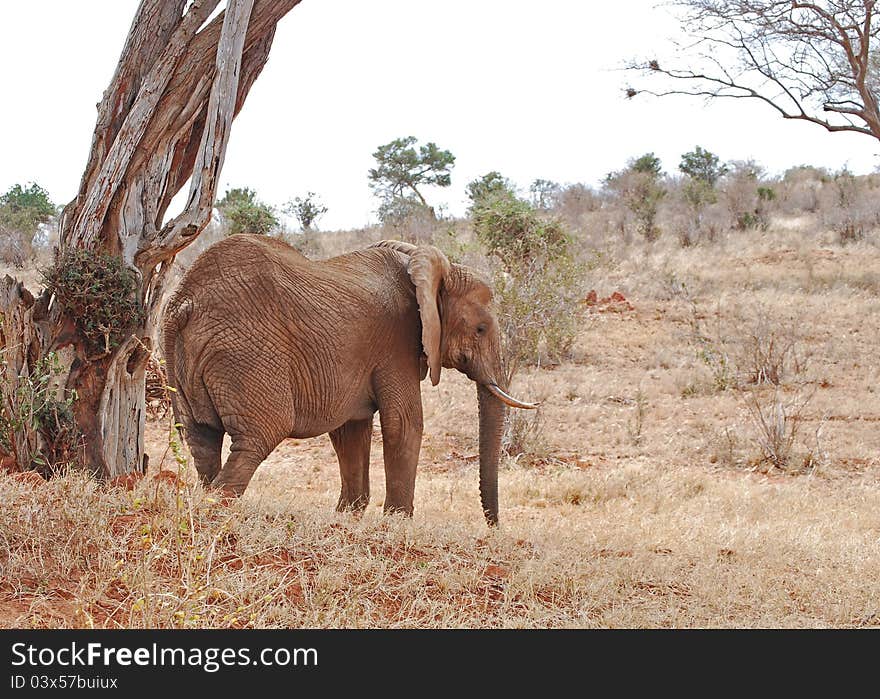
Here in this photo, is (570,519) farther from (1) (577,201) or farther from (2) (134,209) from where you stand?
(1) (577,201)

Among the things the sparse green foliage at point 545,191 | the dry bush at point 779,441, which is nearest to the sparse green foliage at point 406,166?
the sparse green foliage at point 545,191

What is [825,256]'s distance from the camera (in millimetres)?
20406

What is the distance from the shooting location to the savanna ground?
148 inches

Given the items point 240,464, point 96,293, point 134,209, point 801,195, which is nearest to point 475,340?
point 240,464

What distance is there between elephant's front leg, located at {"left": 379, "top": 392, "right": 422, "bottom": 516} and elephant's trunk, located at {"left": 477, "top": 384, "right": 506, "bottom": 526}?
1.59ft

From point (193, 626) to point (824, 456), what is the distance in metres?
7.59

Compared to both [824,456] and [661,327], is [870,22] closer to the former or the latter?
[661,327]

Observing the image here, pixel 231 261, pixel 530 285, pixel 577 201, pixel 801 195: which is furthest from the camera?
pixel 577 201

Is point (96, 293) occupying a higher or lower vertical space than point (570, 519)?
higher

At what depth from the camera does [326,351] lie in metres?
5.69

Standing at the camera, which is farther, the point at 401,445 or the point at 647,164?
the point at 647,164

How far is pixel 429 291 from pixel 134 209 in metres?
1.88

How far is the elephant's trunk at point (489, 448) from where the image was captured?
6.28 m

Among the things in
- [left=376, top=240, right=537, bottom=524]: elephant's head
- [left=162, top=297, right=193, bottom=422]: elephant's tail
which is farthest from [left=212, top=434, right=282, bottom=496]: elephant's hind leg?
[left=376, top=240, right=537, bottom=524]: elephant's head
